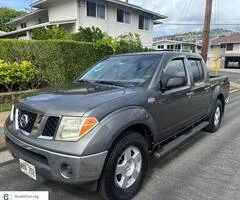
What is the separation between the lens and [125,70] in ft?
13.3

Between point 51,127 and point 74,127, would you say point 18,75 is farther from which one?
point 74,127

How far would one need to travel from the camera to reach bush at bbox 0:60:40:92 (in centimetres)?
852

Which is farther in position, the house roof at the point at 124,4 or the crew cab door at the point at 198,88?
the house roof at the point at 124,4

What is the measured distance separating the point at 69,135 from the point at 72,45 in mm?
8604

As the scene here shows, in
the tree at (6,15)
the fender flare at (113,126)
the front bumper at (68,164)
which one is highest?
the tree at (6,15)

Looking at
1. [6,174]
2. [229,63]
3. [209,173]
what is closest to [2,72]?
[6,174]

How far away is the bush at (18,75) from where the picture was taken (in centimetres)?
852

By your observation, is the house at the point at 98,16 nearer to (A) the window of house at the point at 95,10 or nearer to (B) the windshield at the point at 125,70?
(A) the window of house at the point at 95,10

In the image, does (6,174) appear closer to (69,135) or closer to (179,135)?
(69,135)

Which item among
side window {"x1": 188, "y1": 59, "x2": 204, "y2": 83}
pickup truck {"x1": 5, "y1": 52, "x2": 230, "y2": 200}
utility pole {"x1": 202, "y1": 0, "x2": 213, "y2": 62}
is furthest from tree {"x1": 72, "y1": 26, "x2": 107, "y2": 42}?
pickup truck {"x1": 5, "y1": 52, "x2": 230, "y2": 200}

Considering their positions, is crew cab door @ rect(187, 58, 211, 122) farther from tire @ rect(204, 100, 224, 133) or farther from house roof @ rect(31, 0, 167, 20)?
house roof @ rect(31, 0, 167, 20)

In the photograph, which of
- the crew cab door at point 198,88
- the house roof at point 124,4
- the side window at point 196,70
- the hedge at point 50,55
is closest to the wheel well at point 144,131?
the crew cab door at point 198,88

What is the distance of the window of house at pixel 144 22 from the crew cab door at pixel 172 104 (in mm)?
21074

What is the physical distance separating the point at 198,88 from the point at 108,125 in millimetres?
2663
